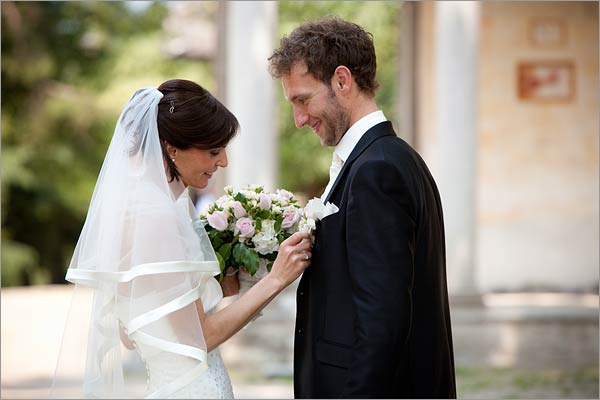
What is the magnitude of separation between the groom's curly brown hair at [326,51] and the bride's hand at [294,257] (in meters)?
0.62

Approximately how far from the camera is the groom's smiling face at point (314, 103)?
3.50 metres

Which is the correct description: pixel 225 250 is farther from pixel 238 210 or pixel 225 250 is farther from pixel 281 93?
pixel 281 93

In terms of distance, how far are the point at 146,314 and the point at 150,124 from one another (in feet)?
2.47

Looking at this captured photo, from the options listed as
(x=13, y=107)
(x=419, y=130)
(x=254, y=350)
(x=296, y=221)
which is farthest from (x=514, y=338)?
(x=13, y=107)

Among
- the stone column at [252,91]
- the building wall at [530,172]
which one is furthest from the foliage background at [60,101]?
the stone column at [252,91]

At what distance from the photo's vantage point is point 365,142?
11.2 ft

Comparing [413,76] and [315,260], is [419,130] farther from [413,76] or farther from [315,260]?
[315,260]

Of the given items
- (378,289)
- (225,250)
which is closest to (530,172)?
(225,250)

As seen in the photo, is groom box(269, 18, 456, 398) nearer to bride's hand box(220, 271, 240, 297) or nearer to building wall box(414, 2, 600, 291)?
bride's hand box(220, 271, 240, 297)

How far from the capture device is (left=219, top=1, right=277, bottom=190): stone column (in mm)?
11008

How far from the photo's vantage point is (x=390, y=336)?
310 cm

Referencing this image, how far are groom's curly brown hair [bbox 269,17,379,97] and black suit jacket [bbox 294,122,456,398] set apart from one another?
26 cm

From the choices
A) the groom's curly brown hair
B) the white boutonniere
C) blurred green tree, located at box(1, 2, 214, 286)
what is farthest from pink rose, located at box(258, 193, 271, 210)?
blurred green tree, located at box(1, 2, 214, 286)

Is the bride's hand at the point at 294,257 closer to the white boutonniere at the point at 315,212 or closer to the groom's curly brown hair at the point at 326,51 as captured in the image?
the white boutonniere at the point at 315,212
